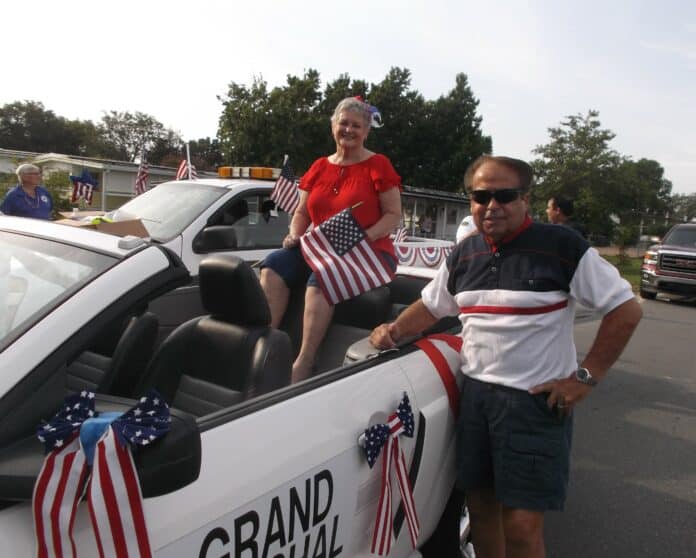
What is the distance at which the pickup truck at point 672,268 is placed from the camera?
14.3 m

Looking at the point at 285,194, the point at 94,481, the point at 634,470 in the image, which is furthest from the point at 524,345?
the point at 285,194

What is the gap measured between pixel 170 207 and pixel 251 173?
0.99 metres

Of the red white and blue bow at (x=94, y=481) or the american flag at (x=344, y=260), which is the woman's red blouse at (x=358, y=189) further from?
the red white and blue bow at (x=94, y=481)


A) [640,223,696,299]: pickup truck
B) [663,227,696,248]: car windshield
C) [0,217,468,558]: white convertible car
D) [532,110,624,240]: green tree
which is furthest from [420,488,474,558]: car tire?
[532,110,624,240]: green tree

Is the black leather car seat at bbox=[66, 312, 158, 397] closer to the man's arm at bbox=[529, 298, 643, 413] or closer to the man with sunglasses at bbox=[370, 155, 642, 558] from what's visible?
the man with sunglasses at bbox=[370, 155, 642, 558]

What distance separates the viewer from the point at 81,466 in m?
1.18

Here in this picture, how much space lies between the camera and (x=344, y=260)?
342cm

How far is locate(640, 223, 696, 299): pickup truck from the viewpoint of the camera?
14344 mm

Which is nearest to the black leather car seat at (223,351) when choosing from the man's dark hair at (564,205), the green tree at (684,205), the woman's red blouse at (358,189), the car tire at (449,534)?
the car tire at (449,534)

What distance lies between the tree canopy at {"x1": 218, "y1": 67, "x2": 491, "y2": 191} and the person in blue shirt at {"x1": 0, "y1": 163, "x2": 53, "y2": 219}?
2384 cm

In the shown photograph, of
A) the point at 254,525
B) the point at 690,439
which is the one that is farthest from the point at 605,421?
the point at 254,525

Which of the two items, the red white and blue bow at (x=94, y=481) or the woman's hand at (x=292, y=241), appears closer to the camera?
the red white and blue bow at (x=94, y=481)

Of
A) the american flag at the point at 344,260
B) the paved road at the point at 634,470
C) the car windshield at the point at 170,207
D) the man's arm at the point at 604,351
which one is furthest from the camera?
the car windshield at the point at 170,207

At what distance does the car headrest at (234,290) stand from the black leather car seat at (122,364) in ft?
1.59
